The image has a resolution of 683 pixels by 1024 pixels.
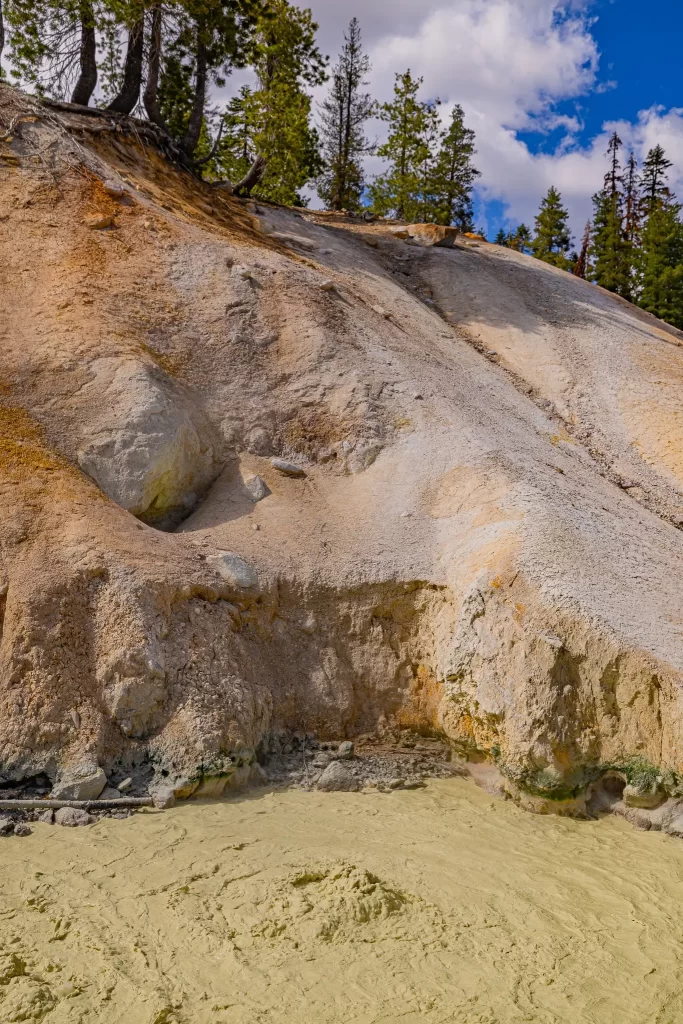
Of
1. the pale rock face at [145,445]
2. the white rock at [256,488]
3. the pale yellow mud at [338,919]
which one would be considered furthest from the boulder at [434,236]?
the pale yellow mud at [338,919]

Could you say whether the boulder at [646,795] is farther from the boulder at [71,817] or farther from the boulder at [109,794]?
the boulder at [71,817]

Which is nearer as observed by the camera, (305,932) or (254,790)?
(305,932)

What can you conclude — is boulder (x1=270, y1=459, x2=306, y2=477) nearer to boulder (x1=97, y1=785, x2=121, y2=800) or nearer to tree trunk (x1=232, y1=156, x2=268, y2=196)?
boulder (x1=97, y1=785, x2=121, y2=800)

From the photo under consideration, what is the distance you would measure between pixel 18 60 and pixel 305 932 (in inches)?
829

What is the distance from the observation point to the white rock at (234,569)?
31.2 feet

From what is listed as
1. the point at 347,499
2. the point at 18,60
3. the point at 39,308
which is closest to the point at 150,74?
the point at 18,60

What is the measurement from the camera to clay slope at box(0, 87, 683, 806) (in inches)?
328

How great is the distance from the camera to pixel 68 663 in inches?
325

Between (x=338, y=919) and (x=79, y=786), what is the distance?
298cm

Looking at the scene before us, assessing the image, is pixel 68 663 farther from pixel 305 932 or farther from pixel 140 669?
pixel 305 932

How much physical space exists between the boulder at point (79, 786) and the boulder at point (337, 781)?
229 cm

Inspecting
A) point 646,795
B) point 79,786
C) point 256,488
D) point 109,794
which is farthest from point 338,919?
point 256,488

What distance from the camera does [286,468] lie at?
463 inches

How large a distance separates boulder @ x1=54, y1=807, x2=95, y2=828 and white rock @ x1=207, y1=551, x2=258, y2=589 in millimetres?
3012
